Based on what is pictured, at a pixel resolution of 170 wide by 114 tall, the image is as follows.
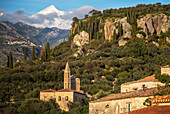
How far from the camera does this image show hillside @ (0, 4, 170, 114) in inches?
3177

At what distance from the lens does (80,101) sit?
6588cm

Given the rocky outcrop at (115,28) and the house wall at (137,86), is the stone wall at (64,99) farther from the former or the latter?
the rocky outcrop at (115,28)

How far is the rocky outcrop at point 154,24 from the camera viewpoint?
113938 millimetres

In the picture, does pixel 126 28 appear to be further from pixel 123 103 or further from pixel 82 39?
pixel 123 103

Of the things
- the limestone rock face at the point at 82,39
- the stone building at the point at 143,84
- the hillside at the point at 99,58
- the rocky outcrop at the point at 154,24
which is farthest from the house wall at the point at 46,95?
the rocky outcrop at the point at 154,24

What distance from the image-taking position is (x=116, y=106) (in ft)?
89.0

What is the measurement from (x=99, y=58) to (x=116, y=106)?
263 ft

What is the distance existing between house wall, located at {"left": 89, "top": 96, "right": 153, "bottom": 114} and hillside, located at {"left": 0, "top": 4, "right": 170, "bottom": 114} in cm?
3213

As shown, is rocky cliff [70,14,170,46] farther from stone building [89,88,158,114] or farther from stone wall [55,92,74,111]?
stone building [89,88,158,114]

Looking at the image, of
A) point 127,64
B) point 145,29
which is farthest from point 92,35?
point 127,64

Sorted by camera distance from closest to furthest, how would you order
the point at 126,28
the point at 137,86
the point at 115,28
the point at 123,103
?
the point at 123,103 → the point at 137,86 → the point at 126,28 → the point at 115,28

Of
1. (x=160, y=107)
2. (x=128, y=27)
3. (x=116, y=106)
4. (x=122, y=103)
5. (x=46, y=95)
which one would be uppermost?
(x=128, y=27)

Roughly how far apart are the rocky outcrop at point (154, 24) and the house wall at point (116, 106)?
8724cm

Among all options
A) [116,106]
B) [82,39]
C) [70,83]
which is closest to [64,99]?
[70,83]
